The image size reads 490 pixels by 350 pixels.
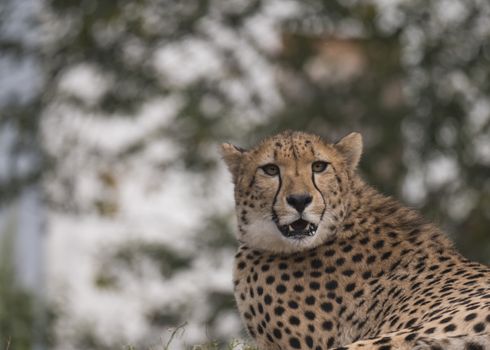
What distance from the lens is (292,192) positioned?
19.2ft

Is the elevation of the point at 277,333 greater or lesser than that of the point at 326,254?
lesser

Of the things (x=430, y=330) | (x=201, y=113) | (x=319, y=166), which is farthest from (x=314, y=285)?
(x=201, y=113)

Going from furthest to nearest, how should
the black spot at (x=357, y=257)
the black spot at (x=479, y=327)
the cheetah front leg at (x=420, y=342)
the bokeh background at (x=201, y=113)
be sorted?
the bokeh background at (x=201, y=113) → the black spot at (x=357, y=257) → the black spot at (x=479, y=327) → the cheetah front leg at (x=420, y=342)

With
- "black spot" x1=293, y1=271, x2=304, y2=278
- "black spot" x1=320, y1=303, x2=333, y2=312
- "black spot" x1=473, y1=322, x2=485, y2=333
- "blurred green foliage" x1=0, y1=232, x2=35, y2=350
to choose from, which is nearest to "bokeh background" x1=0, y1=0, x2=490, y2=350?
"blurred green foliage" x1=0, y1=232, x2=35, y2=350

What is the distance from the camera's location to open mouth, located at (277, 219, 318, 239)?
19.2 ft

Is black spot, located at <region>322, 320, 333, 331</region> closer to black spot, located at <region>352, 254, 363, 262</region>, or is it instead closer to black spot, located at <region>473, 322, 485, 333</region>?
black spot, located at <region>352, 254, 363, 262</region>

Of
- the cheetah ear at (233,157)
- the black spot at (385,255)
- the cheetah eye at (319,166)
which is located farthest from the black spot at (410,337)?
the cheetah ear at (233,157)

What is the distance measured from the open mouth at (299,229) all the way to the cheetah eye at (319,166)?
272mm

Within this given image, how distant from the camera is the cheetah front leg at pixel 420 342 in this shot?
4445 millimetres

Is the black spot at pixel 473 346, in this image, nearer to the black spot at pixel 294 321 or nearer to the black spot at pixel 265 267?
the black spot at pixel 294 321

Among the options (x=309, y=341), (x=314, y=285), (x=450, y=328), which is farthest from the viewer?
(x=314, y=285)

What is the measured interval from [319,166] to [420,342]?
1.67 metres

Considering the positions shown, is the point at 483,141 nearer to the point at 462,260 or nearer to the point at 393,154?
the point at 393,154

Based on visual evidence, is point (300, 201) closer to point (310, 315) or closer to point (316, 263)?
point (316, 263)
